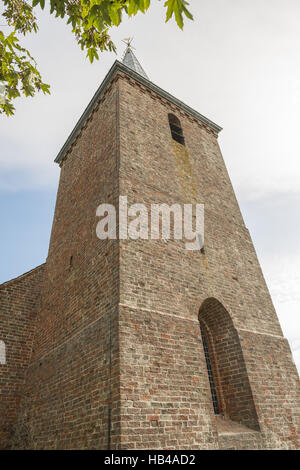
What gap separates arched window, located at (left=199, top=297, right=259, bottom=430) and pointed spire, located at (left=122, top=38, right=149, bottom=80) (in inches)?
488

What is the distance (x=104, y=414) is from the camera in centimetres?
466

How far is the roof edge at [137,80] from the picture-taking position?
10.6 meters

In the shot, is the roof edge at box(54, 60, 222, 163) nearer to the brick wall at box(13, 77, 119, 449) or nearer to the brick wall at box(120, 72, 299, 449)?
the brick wall at box(120, 72, 299, 449)

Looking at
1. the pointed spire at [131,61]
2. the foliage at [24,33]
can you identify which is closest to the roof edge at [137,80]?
the pointed spire at [131,61]

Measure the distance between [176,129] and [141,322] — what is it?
8.25 meters

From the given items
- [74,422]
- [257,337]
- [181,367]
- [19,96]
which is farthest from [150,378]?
[19,96]

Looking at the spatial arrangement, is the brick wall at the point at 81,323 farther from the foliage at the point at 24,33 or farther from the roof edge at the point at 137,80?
the foliage at the point at 24,33

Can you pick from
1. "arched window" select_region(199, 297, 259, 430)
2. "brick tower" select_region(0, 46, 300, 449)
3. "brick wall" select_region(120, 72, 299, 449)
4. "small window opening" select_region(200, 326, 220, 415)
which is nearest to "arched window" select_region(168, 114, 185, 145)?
"brick tower" select_region(0, 46, 300, 449)

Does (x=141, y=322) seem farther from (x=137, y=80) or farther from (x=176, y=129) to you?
(x=137, y=80)

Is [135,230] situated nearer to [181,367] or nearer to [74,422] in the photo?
[181,367]

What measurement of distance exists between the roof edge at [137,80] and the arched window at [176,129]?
0.81 meters

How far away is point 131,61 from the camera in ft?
52.9

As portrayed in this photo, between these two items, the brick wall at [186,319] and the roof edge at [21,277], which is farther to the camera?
the roof edge at [21,277]

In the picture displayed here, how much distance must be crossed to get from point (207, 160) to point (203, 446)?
8.79m
